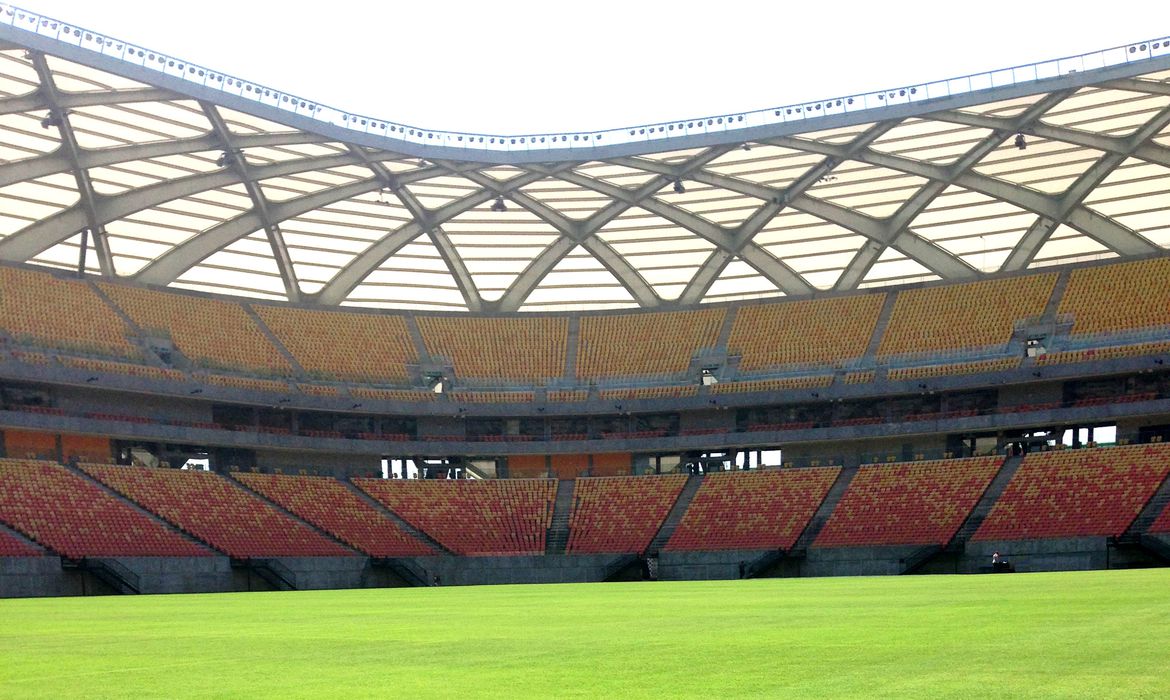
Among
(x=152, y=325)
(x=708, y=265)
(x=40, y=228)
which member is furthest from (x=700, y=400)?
(x=40, y=228)

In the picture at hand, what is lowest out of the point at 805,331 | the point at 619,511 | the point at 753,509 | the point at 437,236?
the point at 619,511

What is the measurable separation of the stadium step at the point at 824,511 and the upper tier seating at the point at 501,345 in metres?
16.5

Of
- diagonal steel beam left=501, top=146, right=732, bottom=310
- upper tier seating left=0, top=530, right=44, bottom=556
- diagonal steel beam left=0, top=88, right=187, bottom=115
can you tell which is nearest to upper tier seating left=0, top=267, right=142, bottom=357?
diagonal steel beam left=0, top=88, right=187, bottom=115

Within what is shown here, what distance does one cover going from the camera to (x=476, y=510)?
64.2m

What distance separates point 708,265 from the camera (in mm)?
69125

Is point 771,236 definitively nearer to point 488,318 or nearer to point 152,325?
point 488,318

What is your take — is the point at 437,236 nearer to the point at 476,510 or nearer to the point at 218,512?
the point at 476,510

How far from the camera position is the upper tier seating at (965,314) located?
63500 mm

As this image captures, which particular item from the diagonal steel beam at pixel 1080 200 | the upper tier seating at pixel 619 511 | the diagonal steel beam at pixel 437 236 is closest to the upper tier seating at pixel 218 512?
the upper tier seating at pixel 619 511

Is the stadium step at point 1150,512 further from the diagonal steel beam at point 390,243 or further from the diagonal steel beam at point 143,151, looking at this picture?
the diagonal steel beam at point 143,151

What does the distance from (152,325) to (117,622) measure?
4582cm

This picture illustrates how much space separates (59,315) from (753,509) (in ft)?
109

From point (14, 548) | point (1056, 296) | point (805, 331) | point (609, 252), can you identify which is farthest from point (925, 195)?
point (14, 548)

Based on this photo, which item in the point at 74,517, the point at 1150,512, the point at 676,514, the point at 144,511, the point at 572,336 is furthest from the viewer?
the point at 572,336
